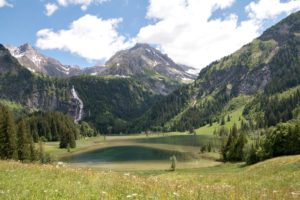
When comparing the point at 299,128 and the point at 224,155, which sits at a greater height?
the point at 299,128

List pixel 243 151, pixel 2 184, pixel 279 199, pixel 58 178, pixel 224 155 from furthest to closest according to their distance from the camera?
pixel 224 155, pixel 243 151, pixel 58 178, pixel 2 184, pixel 279 199

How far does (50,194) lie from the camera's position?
1378 centimetres

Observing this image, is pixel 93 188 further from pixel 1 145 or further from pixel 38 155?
pixel 38 155

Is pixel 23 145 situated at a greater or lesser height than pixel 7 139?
Answer: lesser

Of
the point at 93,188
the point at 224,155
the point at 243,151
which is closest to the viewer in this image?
the point at 93,188

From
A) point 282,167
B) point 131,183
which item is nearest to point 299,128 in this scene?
point 282,167

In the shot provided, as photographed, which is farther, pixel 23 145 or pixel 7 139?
pixel 23 145

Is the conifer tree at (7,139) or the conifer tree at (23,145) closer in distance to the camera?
the conifer tree at (7,139)

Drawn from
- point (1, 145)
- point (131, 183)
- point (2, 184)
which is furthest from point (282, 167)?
point (1, 145)

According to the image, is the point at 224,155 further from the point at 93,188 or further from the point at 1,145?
the point at 93,188

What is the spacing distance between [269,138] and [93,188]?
9478 centimetres

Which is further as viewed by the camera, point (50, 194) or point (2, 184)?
point (2, 184)

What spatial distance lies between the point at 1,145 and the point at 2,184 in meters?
93.1

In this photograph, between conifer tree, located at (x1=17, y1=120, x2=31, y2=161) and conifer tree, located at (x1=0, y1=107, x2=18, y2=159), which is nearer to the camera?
conifer tree, located at (x1=0, y1=107, x2=18, y2=159)
